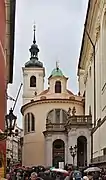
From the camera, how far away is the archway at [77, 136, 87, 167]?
58656 millimetres

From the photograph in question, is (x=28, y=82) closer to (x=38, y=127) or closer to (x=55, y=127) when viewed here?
→ (x=38, y=127)

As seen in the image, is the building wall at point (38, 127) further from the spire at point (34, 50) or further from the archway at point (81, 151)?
the spire at point (34, 50)

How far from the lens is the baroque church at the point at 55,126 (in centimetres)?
5734

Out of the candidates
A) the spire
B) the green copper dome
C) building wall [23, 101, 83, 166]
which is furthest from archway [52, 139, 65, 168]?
the spire

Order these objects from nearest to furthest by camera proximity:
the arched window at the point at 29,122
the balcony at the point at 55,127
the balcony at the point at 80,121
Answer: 1. the balcony at the point at 80,121
2. the balcony at the point at 55,127
3. the arched window at the point at 29,122

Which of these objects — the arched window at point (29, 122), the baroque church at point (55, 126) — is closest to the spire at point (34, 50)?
the baroque church at point (55, 126)

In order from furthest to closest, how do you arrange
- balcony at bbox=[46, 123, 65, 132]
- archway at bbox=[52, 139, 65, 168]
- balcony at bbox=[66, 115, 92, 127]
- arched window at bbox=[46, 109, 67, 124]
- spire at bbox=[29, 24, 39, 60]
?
spire at bbox=[29, 24, 39, 60], arched window at bbox=[46, 109, 67, 124], archway at bbox=[52, 139, 65, 168], balcony at bbox=[46, 123, 65, 132], balcony at bbox=[66, 115, 92, 127]

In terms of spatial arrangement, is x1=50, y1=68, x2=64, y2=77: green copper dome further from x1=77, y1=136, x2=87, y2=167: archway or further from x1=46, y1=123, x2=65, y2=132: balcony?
x1=77, y1=136, x2=87, y2=167: archway

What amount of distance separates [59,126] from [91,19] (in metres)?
23.3

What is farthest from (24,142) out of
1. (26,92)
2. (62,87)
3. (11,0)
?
(11,0)

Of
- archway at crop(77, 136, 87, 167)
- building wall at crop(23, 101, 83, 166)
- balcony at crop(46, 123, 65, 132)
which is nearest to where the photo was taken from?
archway at crop(77, 136, 87, 167)

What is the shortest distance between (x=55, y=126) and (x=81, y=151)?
195 inches

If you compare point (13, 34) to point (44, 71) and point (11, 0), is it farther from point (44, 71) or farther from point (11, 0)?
point (44, 71)

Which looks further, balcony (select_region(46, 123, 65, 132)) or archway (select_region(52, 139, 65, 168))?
archway (select_region(52, 139, 65, 168))
